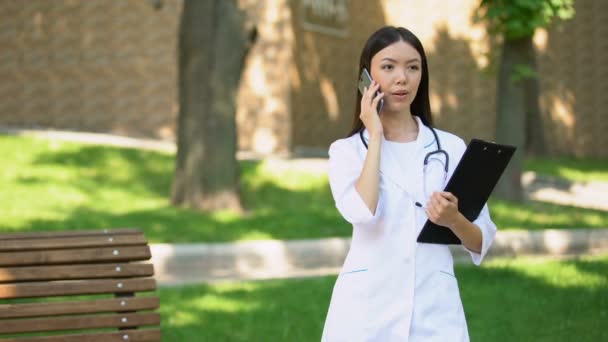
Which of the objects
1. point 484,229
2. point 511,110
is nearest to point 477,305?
point 484,229

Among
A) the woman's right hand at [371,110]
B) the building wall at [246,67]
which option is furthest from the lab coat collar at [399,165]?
the building wall at [246,67]

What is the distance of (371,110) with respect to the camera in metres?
3.60

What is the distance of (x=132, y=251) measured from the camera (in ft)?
16.6

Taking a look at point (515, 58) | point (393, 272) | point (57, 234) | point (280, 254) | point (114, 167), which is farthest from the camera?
point (114, 167)

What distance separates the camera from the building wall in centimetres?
2230

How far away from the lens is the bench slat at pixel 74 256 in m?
4.95

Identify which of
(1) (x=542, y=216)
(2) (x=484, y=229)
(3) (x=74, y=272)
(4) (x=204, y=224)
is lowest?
(1) (x=542, y=216)

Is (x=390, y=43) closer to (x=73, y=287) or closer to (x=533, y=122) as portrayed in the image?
(x=73, y=287)

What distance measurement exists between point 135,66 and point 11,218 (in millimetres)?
11550

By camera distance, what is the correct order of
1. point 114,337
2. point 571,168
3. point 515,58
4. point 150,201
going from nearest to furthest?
point 114,337 < point 150,201 < point 515,58 < point 571,168

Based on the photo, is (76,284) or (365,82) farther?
(76,284)

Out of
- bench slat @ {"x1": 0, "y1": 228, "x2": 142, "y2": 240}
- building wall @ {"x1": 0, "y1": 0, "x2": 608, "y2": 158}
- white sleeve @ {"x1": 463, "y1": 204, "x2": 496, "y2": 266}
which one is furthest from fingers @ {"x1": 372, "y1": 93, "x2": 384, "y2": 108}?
building wall @ {"x1": 0, "y1": 0, "x2": 608, "y2": 158}

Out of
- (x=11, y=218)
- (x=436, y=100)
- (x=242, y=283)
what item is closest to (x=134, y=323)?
(x=242, y=283)

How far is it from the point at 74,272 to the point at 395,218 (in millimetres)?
1888
